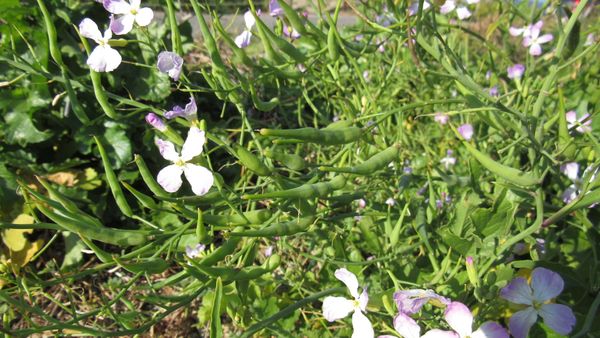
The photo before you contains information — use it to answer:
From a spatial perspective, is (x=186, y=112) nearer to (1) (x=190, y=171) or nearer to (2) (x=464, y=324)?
(1) (x=190, y=171)

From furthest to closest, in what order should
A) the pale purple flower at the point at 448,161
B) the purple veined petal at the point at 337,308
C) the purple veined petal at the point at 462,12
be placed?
1. the pale purple flower at the point at 448,161
2. the purple veined petal at the point at 462,12
3. the purple veined petal at the point at 337,308

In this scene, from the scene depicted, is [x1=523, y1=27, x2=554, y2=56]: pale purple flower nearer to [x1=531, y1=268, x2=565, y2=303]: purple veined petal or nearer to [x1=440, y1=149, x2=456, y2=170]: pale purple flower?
[x1=440, y1=149, x2=456, y2=170]: pale purple flower

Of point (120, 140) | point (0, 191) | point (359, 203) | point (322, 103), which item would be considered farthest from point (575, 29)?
point (0, 191)

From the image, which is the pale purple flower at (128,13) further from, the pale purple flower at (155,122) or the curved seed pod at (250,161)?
the curved seed pod at (250,161)

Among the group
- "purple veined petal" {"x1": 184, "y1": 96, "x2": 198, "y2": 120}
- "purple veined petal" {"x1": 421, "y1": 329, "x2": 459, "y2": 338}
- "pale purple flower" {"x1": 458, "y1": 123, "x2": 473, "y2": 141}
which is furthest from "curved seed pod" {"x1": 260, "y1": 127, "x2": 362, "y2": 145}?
"pale purple flower" {"x1": 458, "y1": 123, "x2": 473, "y2": 141}

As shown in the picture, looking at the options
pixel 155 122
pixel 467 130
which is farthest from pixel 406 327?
pixel 467 130

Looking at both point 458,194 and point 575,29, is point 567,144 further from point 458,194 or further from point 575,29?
point 458,194

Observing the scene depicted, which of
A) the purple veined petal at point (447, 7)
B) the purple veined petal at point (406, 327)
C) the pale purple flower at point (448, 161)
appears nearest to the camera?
the purple veined petal at point (406, 327)

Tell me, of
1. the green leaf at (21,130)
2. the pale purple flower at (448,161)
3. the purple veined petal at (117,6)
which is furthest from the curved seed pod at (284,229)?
the green leaf at (21,130)
